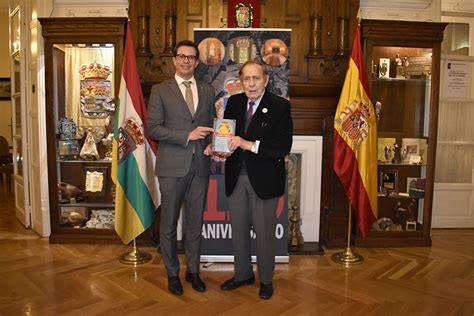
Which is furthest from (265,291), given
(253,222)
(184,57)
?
(184,57)

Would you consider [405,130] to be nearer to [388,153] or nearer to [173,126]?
[388,153]

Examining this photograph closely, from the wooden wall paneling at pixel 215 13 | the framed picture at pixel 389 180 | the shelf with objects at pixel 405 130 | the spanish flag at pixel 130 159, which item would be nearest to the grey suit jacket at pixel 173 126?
the spanish flag at pixel 130 159

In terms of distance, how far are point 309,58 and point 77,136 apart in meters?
2.34

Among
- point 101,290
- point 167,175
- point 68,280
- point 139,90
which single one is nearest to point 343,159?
point 167,175

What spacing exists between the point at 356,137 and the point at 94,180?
2.51 meters

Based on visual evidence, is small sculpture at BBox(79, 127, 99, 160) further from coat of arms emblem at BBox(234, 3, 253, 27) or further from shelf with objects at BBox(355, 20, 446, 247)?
shelf with objects at BBox(355, 20, 446, 247)

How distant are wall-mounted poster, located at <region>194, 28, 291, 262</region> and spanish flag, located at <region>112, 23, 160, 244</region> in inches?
20.9

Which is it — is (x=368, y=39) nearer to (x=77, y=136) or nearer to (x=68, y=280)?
(x=77, y=136)

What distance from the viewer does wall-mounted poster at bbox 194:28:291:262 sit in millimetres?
3486

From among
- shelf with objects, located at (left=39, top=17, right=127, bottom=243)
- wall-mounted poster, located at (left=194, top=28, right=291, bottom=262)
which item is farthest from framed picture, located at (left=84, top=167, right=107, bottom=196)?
wall-mounted poster, located at (left=194, top=28, right=291, bottom=262)

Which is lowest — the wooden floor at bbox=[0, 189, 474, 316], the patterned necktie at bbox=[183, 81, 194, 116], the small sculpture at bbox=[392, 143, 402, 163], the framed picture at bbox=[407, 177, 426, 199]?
the wooden floor at bbox=[0, 189, 474, 316]

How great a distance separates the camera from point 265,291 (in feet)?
9.17

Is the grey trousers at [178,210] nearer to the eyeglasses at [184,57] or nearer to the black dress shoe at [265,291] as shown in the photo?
the black dress shoe at [265,291]

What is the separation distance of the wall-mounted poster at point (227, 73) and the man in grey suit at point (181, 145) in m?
0.62
